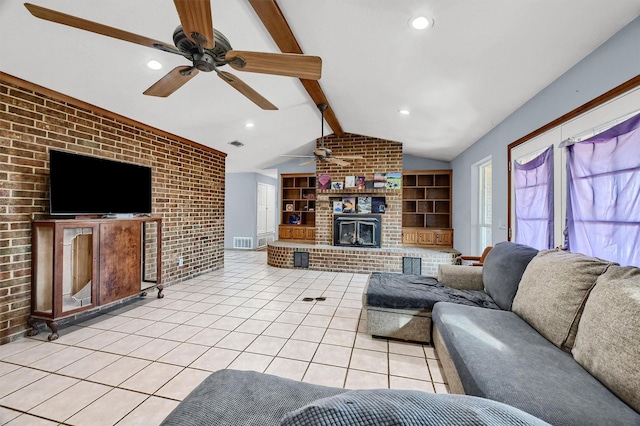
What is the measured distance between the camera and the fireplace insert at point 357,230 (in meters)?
5.75

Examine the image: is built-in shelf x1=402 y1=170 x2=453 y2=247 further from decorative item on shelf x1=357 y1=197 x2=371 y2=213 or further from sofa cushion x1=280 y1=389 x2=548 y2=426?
sofa cushion x1=280 y1=389 x2=548 y2=426

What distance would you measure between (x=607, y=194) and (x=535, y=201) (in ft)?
2.93

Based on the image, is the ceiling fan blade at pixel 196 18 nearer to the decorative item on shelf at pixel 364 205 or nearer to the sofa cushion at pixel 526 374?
the sofa cushion at pixel 526 374

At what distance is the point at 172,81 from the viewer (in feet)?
6.68

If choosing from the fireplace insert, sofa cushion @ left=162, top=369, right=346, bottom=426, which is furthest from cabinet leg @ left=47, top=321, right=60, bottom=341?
the fireplace insert

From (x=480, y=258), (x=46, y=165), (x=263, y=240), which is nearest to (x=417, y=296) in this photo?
(x=480, y=258)

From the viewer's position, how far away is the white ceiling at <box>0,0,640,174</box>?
1887 mm

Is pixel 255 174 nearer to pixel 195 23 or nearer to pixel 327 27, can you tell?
pixel 327 27

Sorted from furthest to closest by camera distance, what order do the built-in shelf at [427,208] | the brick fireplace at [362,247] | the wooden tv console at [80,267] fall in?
the built-in shelf at [427,208], the brick fireplace at [362,247], the wooden tv console at [80,267]

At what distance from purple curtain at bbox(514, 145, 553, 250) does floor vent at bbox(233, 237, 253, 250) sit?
21.5ft

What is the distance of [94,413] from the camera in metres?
1.64

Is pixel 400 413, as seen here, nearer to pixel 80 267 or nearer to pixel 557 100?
pixel 557 100

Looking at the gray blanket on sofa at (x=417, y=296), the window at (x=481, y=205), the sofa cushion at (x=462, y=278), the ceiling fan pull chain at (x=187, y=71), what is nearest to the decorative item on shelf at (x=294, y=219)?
the window at (x=481, y=205)

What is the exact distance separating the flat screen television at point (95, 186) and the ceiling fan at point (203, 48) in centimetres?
165
